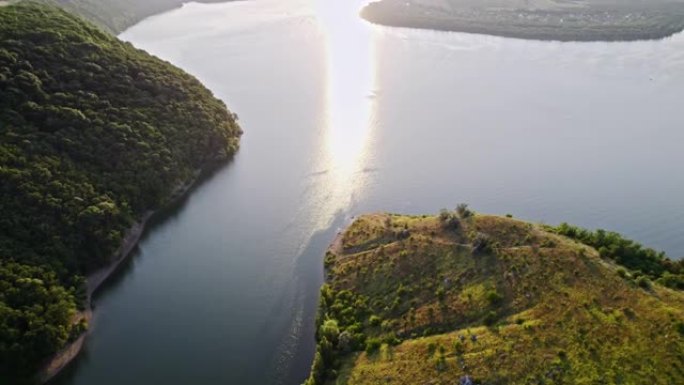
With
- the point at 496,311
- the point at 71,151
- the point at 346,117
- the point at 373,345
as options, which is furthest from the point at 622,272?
the point at 346,117

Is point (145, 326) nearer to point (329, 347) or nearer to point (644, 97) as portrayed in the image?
point (329, 347)

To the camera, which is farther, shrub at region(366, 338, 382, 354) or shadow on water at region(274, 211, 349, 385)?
shadow on water at region(274, 211, 349, 385)

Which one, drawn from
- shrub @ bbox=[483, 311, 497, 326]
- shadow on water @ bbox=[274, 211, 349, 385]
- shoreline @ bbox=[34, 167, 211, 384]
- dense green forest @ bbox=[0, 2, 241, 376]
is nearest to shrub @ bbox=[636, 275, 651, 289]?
shrub @ bbox=[483, 311, 497, 326]

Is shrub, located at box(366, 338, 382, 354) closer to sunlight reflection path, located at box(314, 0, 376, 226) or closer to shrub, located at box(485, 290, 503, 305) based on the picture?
shrub, located at box(485, 290, 503, 305)

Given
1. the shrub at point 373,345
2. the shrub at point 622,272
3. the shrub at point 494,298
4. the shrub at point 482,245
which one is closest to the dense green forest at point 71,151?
the shrub at point 373,345

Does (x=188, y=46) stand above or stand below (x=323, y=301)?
above

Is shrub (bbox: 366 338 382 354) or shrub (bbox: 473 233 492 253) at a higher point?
shrub (bbox: 473 233 492 253)

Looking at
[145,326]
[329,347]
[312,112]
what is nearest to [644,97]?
[312,112]
